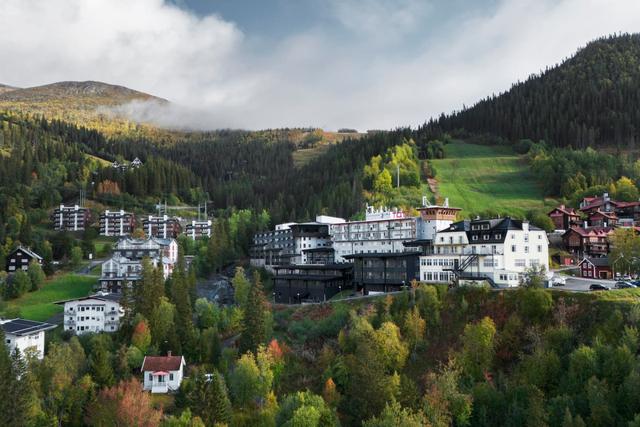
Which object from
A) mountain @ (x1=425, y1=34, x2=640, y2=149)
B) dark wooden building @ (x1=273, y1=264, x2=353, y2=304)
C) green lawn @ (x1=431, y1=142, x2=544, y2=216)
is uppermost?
mountain @ (x1=425, y1=34, x2=640, y2=149)

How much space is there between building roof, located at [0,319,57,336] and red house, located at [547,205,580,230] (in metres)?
80.0

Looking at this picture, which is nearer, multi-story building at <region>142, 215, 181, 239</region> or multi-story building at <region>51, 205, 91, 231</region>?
multi-story building at <region>51, 205, 91, 231</region>

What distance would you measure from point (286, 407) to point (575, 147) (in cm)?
12776

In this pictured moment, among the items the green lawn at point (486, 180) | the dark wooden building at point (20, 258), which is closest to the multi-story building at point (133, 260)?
the dark wooden building at point (20, 258)

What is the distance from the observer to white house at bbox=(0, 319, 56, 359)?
64500 millimetres

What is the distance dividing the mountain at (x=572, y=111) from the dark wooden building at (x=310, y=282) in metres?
95.3

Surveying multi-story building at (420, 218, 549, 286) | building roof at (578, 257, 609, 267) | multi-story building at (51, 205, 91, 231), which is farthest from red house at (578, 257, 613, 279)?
multi-story building at (51, 205, 91, 231)

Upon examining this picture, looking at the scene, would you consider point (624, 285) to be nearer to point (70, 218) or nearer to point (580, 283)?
point (580, 283)

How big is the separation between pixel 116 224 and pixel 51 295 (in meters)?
45.6

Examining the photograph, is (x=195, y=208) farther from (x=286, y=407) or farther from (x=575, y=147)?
(x=286, y=407)

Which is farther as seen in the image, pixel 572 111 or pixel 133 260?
pixel 572 111

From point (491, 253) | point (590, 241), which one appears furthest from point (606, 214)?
point (491, 253)

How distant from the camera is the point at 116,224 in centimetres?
13525

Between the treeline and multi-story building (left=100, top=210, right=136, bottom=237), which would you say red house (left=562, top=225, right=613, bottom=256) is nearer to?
the treeline
